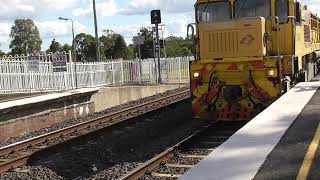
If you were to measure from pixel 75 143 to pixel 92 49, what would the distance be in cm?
9105

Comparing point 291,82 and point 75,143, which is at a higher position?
point 291,82

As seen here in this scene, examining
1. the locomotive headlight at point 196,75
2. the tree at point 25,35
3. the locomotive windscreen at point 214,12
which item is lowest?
the locomotive headlight at point 196,75

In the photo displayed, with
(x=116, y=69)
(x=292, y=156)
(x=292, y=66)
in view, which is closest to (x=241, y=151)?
(x=292, y=156)

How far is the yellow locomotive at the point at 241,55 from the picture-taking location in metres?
12.1

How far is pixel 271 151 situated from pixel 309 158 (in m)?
0.56

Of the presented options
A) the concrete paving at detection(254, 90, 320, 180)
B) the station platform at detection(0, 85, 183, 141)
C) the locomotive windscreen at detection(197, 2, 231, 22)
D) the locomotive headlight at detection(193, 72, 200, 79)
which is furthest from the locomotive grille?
the station platform at detection(0, 85, 183, 141)

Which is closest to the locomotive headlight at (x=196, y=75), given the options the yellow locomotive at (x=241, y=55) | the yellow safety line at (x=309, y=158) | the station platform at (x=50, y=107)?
the yellow locomotive at (x=241, y=55)

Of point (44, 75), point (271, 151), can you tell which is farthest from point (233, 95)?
point (44, 75)

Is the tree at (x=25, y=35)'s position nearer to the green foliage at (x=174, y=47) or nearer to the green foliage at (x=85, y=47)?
the green foliage at (x=85, y=47)

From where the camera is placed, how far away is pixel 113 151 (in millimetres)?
10820

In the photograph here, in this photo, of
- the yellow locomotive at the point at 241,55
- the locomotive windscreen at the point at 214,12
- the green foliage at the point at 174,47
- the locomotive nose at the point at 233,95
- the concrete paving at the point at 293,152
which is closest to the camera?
the concrete paving at the point at 293,152

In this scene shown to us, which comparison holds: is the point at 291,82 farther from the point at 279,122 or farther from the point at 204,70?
the point at 279,122

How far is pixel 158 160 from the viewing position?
8984mm

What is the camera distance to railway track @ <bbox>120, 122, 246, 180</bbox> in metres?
8.29
